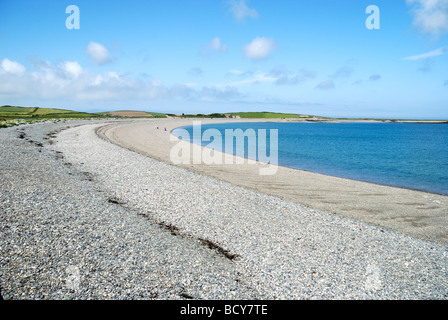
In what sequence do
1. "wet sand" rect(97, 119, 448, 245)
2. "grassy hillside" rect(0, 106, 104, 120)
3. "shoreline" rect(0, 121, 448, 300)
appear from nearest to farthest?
"shoreline" rect(0, 121, 448, 300), "wet sand" rect(97, 119, 448, 245), "grassy hillside" rect(0, 106, 104, 120)

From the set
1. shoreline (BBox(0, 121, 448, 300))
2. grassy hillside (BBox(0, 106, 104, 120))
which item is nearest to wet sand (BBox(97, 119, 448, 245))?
shoreline (BBox(0, 121, 448, 300))

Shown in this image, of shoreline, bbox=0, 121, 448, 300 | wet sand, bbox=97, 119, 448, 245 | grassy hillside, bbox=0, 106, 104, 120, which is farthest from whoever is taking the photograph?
grassy hillside, bbox=0, 106, 104, 120

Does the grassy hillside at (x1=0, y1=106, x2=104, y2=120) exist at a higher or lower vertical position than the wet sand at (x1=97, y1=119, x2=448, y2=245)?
higher

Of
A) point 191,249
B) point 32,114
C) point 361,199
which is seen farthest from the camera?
point 32,114

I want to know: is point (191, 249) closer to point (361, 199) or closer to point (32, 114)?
point (361, 199)

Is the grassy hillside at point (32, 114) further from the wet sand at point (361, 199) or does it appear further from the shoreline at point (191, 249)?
the shoreline at point (191, 249)

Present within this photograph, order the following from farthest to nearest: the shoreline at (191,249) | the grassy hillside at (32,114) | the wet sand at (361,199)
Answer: the grassy hillside at (32,114) < the wet sand at (361,199) < the shoreline at (191,249)

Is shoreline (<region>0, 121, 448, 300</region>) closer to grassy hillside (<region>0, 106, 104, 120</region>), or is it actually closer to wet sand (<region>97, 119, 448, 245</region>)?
wet sand (<region>97, 119, 448, 245</region>)

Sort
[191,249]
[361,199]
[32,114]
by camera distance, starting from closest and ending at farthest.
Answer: [191,249] < [361,199] < [32,114]

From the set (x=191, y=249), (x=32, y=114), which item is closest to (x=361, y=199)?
(x=191, y=249)

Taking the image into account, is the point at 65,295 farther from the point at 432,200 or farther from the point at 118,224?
the point at 432,200

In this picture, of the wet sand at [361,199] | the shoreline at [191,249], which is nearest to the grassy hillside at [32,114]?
the wet sand at [361,199]

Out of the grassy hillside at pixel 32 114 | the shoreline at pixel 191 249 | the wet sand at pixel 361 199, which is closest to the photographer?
the shoreline at pixel 191 249

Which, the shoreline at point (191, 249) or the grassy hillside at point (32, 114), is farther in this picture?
the grassy hillside at point (32, 114)
